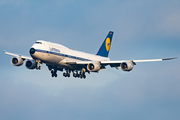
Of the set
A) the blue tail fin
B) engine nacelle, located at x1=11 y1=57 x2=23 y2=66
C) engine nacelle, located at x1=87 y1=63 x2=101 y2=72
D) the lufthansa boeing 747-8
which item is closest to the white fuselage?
the lufthansa boeing 747-8

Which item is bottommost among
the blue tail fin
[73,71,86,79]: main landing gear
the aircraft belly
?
[73,71,86,79]: main landing gear

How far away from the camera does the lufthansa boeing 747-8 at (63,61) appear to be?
3108 inches

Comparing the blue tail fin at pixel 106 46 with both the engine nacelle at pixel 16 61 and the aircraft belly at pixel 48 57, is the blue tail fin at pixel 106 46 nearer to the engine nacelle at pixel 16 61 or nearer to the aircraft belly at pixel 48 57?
the aircraft belly at pixel 48 57

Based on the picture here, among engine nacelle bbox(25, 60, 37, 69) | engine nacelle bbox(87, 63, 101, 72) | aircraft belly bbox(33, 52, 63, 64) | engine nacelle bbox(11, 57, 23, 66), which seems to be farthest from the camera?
engine nacelle bbox(11, 57, 23, 66)

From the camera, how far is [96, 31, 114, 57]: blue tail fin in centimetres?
9969

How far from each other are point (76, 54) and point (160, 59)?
731 inches

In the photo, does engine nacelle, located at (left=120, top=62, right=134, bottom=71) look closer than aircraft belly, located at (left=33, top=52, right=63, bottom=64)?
No

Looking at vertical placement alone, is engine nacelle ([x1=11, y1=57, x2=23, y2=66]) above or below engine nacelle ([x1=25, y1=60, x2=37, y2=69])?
above

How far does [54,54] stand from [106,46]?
24.3m

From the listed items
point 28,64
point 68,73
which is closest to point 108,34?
point 68,73

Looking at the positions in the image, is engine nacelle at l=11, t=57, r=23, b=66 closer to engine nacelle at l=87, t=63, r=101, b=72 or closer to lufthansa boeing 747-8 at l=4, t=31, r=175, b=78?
lufthansa boeing 747-8 at l=4, t=31, r=175, b=78

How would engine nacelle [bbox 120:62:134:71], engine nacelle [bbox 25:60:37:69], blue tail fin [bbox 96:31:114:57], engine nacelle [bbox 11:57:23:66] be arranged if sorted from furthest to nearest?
blue tail fin [bbox 96:31:114:57] < engine nacelle [bbox 11:57:23:66] < engine nacelle [bbox 25:60:37:69] < engine nacelle [bbox 120:62:134:71]

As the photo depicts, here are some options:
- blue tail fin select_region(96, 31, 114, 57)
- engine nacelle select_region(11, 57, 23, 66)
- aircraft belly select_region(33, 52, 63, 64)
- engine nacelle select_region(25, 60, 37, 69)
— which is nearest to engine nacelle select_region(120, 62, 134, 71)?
aircraft belly select_region(33, 52, 63, 64)

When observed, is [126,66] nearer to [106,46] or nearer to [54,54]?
[54,54]
